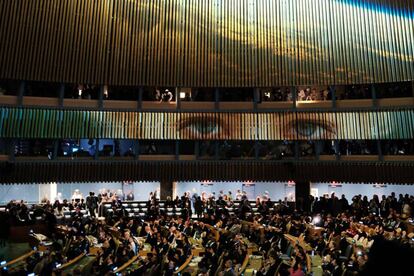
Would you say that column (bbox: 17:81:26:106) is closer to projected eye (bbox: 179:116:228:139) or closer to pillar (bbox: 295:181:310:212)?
projected eye (bbox: 179:116:228:139)

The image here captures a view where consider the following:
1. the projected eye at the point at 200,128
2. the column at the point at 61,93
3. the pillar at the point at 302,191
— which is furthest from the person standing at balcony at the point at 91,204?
the pillar at the point at 302,191

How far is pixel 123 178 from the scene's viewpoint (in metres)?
21.8

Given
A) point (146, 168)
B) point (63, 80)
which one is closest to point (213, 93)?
point (146, 168)

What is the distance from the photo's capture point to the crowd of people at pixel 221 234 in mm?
10805

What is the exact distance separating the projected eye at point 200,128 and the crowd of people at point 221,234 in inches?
113

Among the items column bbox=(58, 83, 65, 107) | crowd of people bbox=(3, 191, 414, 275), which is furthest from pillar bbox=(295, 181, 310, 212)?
column bbox=(58, 83, 65, 107)

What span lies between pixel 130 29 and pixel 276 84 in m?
7.02

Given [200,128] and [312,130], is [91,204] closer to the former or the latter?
[200,128]

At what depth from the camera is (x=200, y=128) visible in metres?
22.2

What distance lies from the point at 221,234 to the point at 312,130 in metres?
8.34

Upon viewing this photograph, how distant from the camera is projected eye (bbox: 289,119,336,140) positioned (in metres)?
21.7

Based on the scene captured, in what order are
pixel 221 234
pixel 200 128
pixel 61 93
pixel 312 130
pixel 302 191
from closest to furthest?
pixel 221 234 → pixel 61 93 → pixel 312 130 → pixel 200 128 → pixel 302 191

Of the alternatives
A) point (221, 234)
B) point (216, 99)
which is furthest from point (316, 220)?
point (216, 99)

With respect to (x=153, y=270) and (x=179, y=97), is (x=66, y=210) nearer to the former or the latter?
(x=179, y=97)
